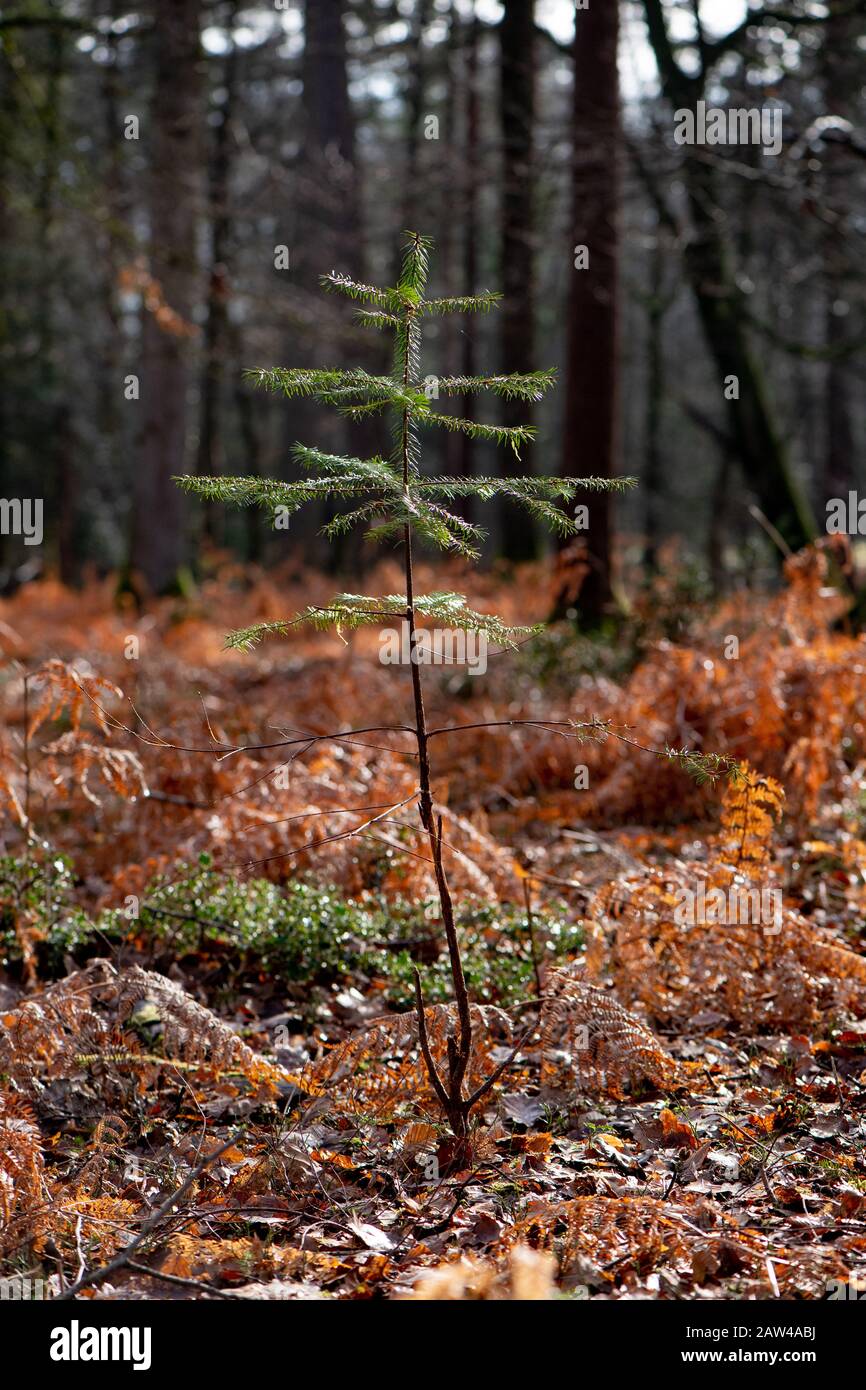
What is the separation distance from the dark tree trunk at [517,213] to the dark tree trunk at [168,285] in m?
3.27

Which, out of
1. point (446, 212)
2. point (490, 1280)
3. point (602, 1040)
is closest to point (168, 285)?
point (446, 212)

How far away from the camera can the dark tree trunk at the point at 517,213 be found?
12.1m

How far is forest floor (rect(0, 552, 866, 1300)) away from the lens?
3027 millimetres

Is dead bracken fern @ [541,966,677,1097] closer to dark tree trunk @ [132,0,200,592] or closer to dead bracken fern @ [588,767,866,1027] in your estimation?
dead bracken fern @ [588,767,866,1027]

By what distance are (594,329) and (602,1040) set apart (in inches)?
323

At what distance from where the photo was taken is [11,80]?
12.2m

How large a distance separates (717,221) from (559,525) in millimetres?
8974

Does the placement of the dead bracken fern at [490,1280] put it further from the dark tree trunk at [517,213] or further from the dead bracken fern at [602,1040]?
the dark tree trunk at [517,213]

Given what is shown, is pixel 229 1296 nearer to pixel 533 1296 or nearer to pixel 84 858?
pixel 533 1296

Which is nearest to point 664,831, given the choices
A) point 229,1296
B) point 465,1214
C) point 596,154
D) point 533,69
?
point 465,1214

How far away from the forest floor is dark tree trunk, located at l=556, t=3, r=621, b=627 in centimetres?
344

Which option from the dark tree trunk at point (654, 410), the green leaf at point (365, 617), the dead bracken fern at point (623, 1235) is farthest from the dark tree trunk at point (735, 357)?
the dead bracken fern at point (623, 1235)

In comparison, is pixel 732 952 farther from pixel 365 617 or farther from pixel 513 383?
pixel 513 383

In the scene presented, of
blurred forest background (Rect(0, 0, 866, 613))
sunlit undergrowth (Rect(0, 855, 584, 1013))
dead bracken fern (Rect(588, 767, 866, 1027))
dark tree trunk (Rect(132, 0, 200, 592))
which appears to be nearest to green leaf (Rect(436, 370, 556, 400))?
dead bracken fern (Rect(588, 767, 866, 1027))
